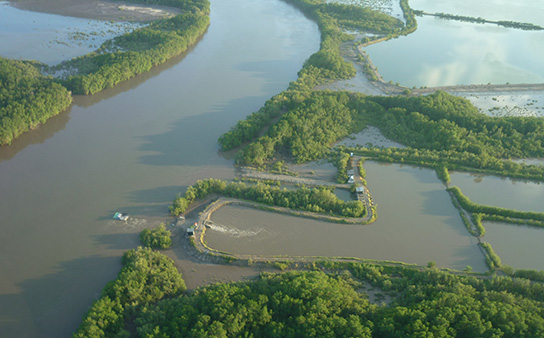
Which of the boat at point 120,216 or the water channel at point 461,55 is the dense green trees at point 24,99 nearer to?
the boat at point 120,216

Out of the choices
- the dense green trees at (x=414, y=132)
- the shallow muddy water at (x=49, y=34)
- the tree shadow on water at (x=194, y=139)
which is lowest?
the tree shadow on water at (x=194, y=139)

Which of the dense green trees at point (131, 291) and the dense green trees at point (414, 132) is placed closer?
the dense green trees at point (131, 291)

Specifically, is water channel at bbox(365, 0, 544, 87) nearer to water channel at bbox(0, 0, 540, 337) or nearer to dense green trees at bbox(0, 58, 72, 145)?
water channel at bbox(0, 0, 540, 337)

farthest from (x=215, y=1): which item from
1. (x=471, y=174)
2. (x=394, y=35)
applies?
(x=471, y=174)

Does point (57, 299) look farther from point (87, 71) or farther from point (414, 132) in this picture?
point (87, 71)

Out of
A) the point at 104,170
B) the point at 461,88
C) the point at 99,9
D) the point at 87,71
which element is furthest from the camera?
the point at 99,9

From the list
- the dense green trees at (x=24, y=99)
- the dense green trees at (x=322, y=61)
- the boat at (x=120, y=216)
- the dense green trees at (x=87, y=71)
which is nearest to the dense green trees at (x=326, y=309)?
the boat at (x=120, y=216)

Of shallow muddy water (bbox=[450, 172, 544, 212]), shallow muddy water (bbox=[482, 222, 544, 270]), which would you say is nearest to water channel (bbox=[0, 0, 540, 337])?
shallow muddy water (bbox=[482, 222, 544, 270])

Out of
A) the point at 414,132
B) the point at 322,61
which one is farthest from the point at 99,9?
the point at 414,132
